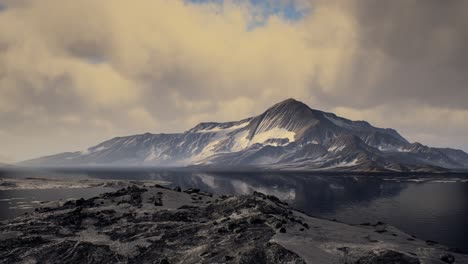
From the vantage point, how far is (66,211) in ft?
334

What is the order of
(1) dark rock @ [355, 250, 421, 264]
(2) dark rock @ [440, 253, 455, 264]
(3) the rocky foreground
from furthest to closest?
1. (2) dark rock @ [440, 253, 455, 264]
2. (3) the rocky foreground
3. (1) dark rock @ [355, 250, 421, 264]

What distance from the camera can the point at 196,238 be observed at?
3115 inches

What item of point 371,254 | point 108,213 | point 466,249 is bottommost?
point 466,249

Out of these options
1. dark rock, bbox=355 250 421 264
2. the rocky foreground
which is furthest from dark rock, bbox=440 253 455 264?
dark rock, bbox=355 250 421 264

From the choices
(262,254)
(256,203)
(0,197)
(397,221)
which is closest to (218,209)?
(256,203)

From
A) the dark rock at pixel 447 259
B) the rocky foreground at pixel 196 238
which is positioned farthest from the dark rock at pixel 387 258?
the dark rock at pixel 447 259

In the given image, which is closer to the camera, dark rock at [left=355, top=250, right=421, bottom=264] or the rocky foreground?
dark rock at [left=355, top=250, right=421, bottom=264]

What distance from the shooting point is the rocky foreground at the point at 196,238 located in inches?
2603

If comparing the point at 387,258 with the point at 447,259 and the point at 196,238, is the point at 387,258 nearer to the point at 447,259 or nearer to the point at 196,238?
the point at 447,259

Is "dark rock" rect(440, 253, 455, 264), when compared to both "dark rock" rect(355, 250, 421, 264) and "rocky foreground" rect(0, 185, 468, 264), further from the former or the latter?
"dark rock" rect(355, 250, 421, 264)

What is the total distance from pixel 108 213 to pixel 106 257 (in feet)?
101

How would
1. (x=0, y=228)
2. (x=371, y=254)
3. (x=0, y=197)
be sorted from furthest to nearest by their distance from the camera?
(x=0, y=197) < (x=0, y=228) < (x=371, y=254)

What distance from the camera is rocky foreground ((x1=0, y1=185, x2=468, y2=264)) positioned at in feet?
217

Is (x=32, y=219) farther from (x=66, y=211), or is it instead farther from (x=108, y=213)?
(x=108, y=213)
